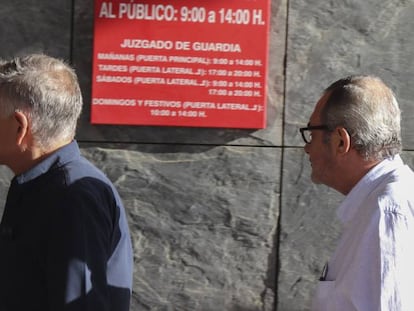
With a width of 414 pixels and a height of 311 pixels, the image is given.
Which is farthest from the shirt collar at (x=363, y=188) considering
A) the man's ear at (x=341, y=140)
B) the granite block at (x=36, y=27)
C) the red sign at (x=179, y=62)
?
the granite block at (x=36, y=27)

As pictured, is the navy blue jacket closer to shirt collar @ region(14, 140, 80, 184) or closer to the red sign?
shirt collar @ region(14, 140, 80, 184)

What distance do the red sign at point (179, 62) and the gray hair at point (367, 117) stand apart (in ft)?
7.23

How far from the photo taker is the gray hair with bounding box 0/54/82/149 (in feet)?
8.68

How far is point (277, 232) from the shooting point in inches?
203

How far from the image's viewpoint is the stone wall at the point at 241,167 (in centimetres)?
507

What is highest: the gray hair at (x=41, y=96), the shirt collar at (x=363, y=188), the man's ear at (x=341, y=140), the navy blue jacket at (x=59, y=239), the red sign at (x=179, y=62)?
the red sign at (x=179, y=62)

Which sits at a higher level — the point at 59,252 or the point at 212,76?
the point at 212,76

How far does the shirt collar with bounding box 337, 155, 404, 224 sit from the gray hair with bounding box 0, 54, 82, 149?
2.84ft

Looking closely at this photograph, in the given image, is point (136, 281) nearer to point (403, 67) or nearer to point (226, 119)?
point (226, 119)

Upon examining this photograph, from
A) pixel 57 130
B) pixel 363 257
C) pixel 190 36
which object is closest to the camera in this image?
pixel 363 257

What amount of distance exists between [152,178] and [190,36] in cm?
83

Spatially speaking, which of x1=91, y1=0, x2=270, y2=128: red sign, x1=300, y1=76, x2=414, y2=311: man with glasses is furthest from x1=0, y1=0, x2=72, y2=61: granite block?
x1=300, y1=76, x2=414, y2=311: man with glasses

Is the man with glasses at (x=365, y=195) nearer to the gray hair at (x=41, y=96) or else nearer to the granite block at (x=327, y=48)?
the gray hair at (x=41, y=96)

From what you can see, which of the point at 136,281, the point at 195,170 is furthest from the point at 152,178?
the point at 136,281
